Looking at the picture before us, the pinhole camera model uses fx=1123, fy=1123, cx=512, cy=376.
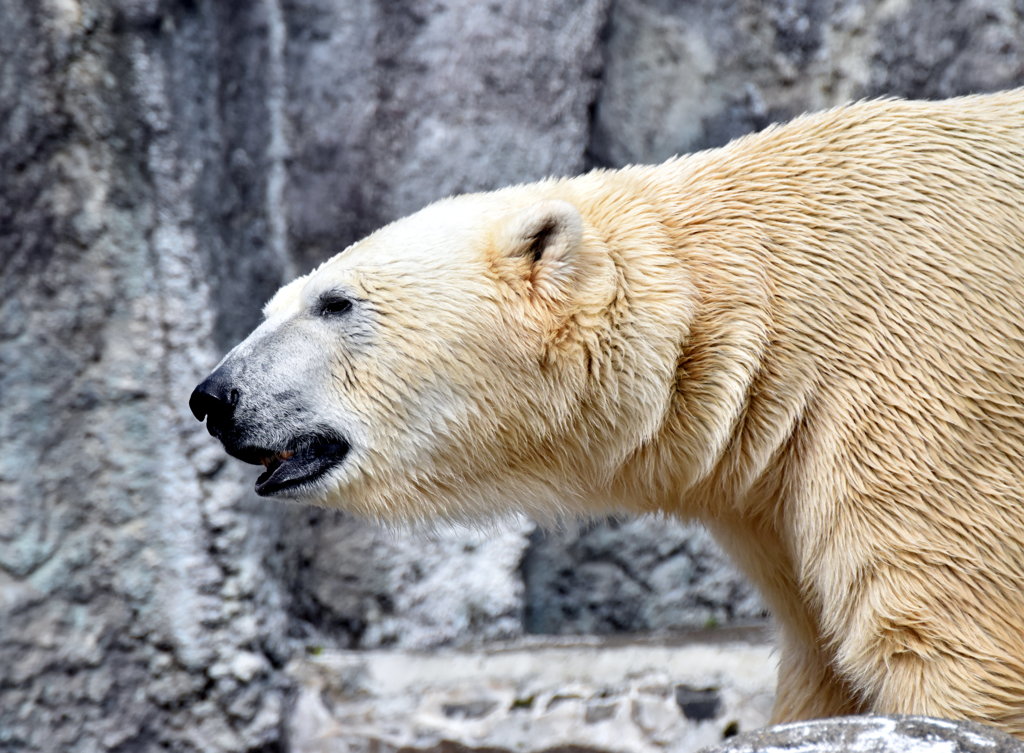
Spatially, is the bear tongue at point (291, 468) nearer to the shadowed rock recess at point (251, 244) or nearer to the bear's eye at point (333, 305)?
the bear's eye at point (333, 305)

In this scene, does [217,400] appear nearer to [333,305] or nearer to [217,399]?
[217,399]

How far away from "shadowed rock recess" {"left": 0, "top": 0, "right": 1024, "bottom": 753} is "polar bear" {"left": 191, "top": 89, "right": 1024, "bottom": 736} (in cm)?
125

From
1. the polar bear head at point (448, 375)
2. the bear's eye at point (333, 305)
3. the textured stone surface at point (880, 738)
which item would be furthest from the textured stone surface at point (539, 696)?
the bear's eye at point (333, 305)

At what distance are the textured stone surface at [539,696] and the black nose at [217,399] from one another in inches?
60.8

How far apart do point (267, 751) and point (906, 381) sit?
2511 mm

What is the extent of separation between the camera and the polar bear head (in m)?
2.19

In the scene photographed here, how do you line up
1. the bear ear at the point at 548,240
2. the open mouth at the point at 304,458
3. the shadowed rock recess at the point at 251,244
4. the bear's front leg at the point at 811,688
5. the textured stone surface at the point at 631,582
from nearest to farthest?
the bear ear at the point at 548,240, the open mouth at the point at 304,458, the bear's front leg at the point at 811,688, the shadowed rock recess at the point at 251,244, the textured stone surface at the point at 631,582

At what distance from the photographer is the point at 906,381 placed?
6.52 ft

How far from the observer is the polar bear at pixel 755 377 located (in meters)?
1.93

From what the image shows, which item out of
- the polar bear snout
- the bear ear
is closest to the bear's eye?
the polar bear snout

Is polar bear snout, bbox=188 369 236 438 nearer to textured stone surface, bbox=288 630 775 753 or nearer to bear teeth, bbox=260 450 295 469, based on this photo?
bear teeth, bbox=260 450 295 469

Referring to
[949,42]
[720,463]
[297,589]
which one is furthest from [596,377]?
[949,42]

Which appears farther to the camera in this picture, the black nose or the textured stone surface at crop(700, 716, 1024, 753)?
the black nose

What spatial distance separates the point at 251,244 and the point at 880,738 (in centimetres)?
272
